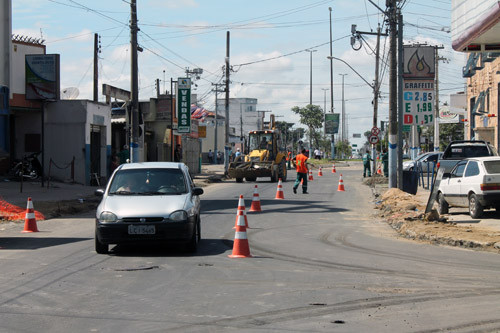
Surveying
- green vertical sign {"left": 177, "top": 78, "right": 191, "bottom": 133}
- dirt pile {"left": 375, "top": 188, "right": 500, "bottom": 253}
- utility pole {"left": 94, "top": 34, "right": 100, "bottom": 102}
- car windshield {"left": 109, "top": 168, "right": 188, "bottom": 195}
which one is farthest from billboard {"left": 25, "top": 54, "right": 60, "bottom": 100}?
car windshield {"left": 109, "top": 168, "right": 188, "bottom": 195}

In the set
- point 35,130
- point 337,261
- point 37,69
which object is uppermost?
point 37,69

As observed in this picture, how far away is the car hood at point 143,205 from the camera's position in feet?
35.7

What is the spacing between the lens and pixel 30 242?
1316cm

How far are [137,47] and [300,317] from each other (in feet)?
73.3

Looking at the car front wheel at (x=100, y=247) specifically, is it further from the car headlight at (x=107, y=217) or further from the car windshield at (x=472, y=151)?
the car windshield at (x=472, y=151)

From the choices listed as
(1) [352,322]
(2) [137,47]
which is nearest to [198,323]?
(1) [352,322]

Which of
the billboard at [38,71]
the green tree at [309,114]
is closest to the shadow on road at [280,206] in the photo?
the billboard at [38,71]

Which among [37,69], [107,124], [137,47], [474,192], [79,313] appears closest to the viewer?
[79,313]

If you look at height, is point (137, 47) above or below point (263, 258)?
above

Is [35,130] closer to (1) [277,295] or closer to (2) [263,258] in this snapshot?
(2) [263,258]

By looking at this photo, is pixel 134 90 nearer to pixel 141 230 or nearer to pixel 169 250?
pixel 169 250

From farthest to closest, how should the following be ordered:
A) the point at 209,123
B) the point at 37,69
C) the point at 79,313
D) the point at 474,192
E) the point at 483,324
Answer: the point at 209,123, the point at 37,69, the point at 474,192, the point at 79,313, the point at 483,324

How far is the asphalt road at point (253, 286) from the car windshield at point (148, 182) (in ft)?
3.56

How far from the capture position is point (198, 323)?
6.50m
